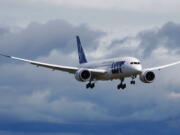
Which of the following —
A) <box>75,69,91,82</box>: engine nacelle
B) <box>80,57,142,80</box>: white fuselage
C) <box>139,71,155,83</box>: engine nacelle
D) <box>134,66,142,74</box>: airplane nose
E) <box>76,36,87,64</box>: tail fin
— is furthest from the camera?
<box>76,36,87,64</box>: tail fin

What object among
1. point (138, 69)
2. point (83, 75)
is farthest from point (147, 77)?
point (83, 75)

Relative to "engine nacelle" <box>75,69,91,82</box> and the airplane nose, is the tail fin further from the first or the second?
the airplane nose

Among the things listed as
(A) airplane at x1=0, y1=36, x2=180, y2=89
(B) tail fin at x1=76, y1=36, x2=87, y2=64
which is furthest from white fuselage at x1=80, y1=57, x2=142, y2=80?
(B) tail fin at x1=76, y1=36, x2=87, y2=64

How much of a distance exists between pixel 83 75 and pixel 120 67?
22.9 feet

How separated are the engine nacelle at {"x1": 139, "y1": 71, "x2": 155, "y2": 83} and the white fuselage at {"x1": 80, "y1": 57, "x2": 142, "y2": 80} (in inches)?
117

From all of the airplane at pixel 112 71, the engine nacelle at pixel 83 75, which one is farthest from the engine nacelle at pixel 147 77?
the engine nacelle at pixel 83 75

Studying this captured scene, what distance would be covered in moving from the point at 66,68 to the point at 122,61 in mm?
12128

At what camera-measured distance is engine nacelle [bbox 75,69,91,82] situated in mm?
134000

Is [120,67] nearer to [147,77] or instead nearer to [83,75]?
[147,77]

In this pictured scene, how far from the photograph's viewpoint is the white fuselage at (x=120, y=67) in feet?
429

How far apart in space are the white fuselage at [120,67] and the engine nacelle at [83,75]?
267 cm

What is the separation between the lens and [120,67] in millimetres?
132000

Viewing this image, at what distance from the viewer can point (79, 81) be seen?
13425 cm

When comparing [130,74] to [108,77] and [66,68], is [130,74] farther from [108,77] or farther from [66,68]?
[66,68]
